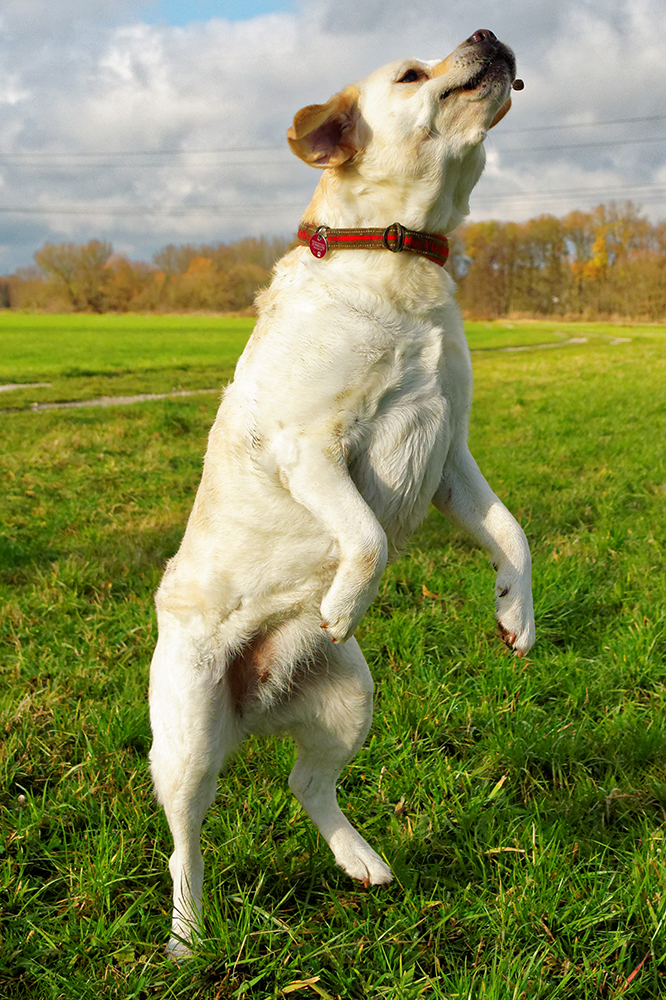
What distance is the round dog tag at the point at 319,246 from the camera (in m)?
2.12

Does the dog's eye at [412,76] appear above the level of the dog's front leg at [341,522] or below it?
above

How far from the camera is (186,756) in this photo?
2094 mm

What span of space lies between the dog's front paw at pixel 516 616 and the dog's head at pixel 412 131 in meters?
1.16

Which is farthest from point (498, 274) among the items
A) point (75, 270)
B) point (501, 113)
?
point (501, 113)

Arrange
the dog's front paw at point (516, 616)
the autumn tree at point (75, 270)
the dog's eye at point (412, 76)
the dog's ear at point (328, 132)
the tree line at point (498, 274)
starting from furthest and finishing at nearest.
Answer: the autumn tree at point (75, 270)
the tree line at point (498, 274)
the dog's front paw at point (516, 616)
the dog's eye at point (412, 76)
the dog's ear at point (328, 132)

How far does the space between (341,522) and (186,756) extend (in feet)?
2.76

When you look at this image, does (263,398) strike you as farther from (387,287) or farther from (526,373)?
(526,373)

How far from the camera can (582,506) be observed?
566 centimetres

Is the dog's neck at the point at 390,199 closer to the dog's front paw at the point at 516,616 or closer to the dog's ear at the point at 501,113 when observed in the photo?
the dog's ear at the point at 501,113

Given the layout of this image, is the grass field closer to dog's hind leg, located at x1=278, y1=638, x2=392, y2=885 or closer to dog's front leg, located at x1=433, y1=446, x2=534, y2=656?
dog's hind leg, located at x1=278, y1=638, x2=392, y2=885

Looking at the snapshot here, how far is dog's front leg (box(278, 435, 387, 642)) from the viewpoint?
1.92 m

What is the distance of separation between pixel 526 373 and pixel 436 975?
50.0ft

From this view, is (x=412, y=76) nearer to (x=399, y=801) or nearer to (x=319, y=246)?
(x=319, y=246)

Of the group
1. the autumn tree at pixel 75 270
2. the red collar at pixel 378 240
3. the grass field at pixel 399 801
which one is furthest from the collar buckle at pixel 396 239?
the autumn tree at pixel 75 270
